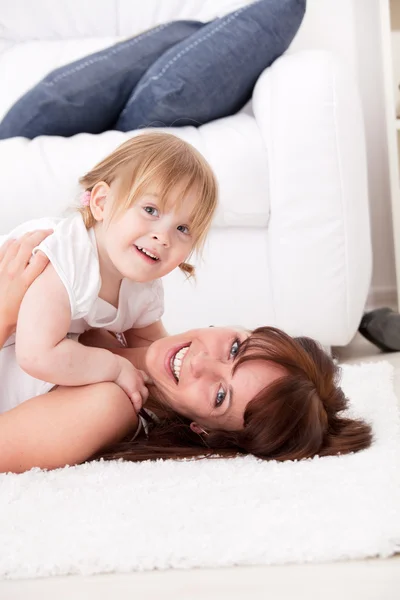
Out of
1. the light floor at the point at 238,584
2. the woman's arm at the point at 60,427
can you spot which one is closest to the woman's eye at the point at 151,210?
the woman's arm at the point at 60,427

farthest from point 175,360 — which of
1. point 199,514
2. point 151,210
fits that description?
point 199,514

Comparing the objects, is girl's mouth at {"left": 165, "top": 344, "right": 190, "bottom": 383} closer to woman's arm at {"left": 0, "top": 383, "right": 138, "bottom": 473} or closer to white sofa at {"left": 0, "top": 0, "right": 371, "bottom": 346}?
woman's arm at {"left": 0, "top": 383, "right": 138, "bottom": 473}

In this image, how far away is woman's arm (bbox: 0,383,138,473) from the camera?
0.98 metres

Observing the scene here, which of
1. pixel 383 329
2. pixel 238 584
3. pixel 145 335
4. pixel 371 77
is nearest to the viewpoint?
pixel 238 584

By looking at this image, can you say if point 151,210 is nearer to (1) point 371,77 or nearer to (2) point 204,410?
(2) point 204,410

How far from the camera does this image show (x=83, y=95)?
175 cm

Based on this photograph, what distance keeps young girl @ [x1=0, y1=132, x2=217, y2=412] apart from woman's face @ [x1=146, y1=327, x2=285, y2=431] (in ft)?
0.15

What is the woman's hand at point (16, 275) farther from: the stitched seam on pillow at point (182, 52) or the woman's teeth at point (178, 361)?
the stitched seam on pillow at point (182, 52)

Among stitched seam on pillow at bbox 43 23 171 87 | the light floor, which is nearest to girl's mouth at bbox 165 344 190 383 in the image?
the light floor

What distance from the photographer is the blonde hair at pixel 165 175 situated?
1059mm

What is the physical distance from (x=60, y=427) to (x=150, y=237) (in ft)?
0.90

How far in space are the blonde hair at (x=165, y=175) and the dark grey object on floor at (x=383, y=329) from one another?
909 mm

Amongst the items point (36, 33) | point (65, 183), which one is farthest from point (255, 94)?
point (36, 33)

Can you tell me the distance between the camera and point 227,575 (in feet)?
2.14
